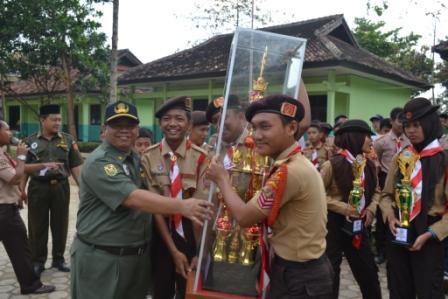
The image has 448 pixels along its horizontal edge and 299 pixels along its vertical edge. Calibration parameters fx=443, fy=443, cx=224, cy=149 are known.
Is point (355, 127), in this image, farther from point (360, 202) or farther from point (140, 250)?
point (140, 250)

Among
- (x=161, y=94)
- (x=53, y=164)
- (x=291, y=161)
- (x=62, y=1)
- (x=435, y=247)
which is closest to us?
(x=291, y=161)

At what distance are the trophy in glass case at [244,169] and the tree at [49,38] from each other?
468 inches

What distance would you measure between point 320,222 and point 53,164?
11.8 ft

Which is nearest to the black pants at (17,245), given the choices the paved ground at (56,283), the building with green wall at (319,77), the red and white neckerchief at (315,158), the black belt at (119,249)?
the paved ground at (56,283)

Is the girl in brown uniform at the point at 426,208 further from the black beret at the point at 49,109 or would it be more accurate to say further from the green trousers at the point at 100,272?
the black beret at the point at 49,109

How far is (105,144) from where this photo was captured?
2.62 m

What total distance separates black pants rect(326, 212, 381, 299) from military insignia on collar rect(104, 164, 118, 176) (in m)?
1.99

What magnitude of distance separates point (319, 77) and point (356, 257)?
10.7 m

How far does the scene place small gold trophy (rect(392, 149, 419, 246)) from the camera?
122 inches

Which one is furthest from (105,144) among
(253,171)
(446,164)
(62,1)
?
(62,1)

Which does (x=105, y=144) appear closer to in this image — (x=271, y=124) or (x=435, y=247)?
(x=271, y=124)

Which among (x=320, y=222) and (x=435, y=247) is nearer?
(x=320, y=222)

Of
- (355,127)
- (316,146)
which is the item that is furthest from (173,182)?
(316,146)

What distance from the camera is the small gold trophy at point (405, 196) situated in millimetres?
3108
